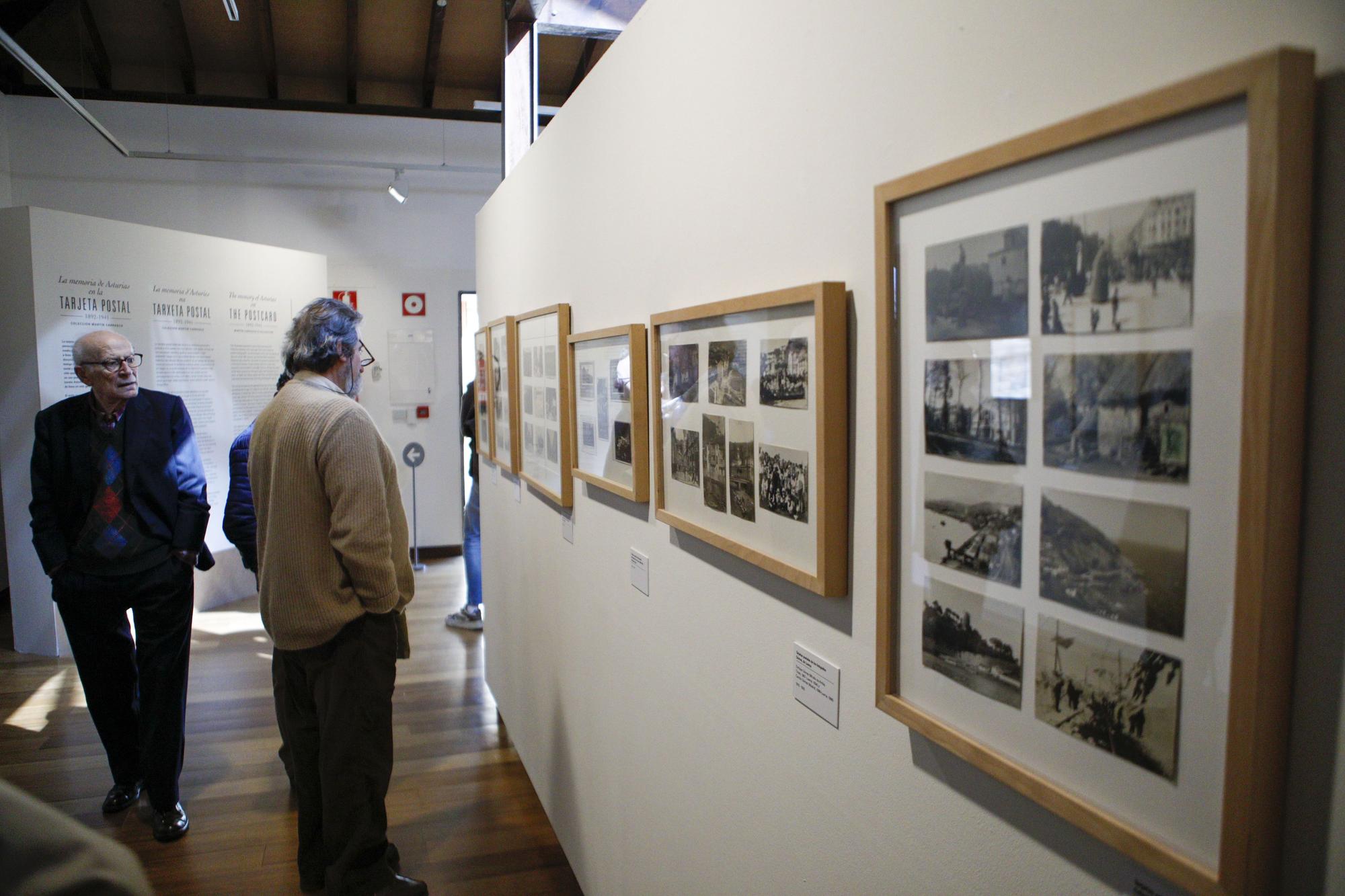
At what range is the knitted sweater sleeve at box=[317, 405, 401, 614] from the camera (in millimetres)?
2461

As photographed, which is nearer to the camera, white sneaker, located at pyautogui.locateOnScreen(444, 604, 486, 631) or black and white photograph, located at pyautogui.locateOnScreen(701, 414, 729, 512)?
black and white photograph, located at pyautogui.locateOnScreen(701, 414, 729, 512)

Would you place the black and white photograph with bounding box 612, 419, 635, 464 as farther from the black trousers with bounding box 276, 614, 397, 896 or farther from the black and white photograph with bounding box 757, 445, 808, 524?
the black trousers with bounding box 276, 614, 397, 896

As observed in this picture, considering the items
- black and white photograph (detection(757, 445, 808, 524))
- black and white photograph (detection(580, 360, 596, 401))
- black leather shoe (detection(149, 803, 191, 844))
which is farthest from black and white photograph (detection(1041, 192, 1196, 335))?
black leather shoe (detection(149, 803, 191, 844))

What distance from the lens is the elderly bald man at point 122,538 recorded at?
3.12 m

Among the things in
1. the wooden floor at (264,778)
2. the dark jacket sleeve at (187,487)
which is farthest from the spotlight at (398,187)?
the dark jacket sleeve at (187,487)

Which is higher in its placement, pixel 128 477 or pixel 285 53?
pixel 285 53

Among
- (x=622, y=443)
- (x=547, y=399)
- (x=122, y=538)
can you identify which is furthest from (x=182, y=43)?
(x=622, y=443)

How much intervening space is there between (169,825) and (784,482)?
328cm

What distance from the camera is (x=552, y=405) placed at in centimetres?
268

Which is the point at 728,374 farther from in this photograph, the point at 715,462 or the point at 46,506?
the point at 46,506

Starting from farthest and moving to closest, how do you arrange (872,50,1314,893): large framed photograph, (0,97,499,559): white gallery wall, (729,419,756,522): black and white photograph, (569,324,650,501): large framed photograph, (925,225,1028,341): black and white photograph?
(0,97,499,559): white gallery wall < (569,324,650,501): large framed photograph < (729,419,756,522): black and white photograph < (925,225,1028,341): black and white photograph < (872,50,1314,893): large framed photograph

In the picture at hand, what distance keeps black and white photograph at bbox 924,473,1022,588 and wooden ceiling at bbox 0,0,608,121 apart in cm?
679

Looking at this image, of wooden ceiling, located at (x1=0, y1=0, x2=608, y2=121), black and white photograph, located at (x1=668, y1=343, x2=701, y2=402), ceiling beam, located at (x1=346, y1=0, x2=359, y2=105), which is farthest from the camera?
ceiling beam, located at (x1=346, y1=0, x2=359, y2=105)

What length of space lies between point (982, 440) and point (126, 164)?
8967 mm
